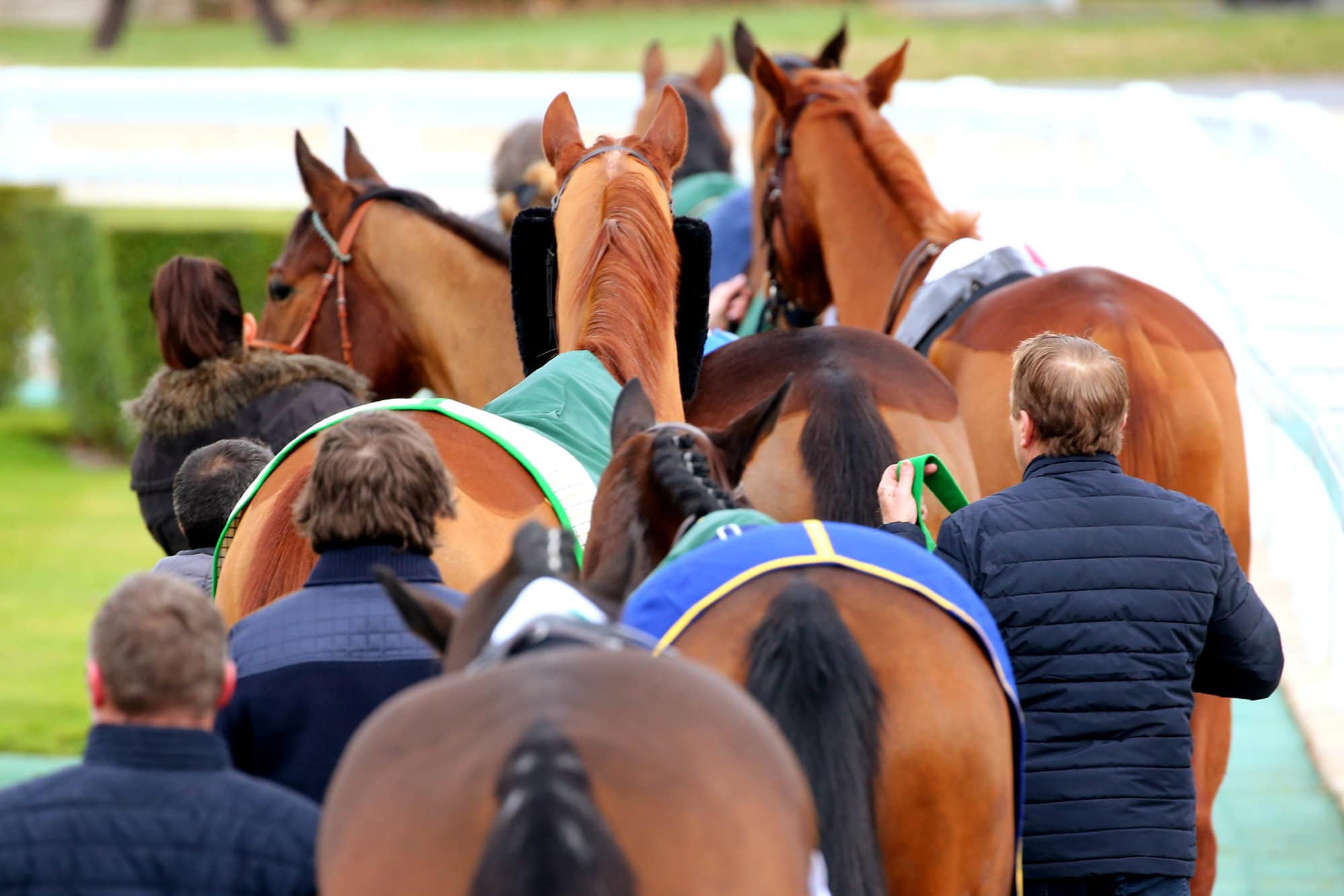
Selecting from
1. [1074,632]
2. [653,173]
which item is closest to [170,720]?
[1074,632]

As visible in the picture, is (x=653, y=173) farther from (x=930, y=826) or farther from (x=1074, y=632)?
(x=930, y=826)

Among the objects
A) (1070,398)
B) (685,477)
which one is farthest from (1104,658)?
(685,477)

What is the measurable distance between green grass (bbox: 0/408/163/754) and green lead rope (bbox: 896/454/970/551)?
4367 mm

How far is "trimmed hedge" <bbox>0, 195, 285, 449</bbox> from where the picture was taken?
38.1 feet

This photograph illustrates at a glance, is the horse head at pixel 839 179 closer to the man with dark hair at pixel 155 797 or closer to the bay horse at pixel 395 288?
the bay horse at pixel 395 288

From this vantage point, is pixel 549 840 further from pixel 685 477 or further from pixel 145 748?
pixel 685 477

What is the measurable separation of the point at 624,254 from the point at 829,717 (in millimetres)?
1711

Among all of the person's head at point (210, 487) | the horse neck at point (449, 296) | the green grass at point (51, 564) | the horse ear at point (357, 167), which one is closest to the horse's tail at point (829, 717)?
the person's head at point (210, 487)

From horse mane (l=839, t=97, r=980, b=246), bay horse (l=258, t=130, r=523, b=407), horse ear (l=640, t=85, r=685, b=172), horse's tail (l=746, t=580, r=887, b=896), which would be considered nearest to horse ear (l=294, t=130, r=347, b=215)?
bay horse (l=258, t=130, r=523, b=407)

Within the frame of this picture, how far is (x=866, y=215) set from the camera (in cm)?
530

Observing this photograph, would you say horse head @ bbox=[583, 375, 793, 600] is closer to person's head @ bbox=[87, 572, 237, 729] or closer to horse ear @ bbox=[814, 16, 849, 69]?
person's head @ bbox=[87, 572, 237, 729]

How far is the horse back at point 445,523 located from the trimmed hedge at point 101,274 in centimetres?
863

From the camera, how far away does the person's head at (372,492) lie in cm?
261

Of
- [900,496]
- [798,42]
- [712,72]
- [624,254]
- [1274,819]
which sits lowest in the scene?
[1274,819]
